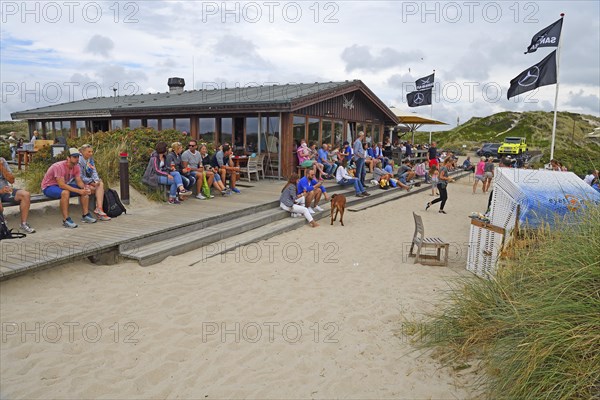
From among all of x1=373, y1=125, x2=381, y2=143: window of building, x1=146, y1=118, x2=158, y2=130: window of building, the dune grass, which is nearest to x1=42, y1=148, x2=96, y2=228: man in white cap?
the dune grass

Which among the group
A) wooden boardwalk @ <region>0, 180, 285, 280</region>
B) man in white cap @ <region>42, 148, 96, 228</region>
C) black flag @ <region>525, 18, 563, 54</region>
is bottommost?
wooden boardwalk @ <region>0, 180, 285, 280</region>

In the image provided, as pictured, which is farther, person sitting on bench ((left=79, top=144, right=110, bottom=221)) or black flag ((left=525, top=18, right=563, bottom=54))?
black flag ((left=525, top=18, right=563, bottom=54))

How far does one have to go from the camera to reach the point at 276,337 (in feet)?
14.2

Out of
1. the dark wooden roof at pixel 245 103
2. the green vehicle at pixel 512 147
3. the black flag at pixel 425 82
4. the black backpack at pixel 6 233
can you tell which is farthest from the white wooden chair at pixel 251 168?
the green vehicle at pixel 512 147

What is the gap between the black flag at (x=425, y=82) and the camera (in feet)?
74.3

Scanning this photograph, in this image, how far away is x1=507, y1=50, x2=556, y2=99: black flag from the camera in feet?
46.2

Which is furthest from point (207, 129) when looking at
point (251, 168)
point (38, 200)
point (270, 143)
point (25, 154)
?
point (38, 200)

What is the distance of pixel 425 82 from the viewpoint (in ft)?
74.9

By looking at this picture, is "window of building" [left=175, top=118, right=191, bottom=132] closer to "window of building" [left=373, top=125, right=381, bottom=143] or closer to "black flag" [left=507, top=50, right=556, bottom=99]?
"window of building" [left=373, top=125, right=381, bottom=143]

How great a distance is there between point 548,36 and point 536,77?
1563 millimetres

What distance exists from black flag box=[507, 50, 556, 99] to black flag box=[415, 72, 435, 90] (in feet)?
27.4

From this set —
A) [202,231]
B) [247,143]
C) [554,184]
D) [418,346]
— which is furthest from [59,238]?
[247,143]

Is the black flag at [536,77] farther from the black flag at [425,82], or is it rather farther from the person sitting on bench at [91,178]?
the person sitting on bench at [91,178]

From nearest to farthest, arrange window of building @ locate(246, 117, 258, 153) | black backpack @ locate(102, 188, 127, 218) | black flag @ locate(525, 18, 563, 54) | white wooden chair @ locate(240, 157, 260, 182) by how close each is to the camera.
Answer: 1. black backpack @ locate(102, 188, 127, 218)
2. white wooden chair @ locate(240, 157, 260, 182)
3. black flag @ locate(525, 18, 563, 54)
4. window of building @ locate(246, 117, 258, 153)
